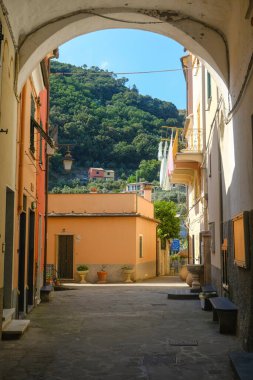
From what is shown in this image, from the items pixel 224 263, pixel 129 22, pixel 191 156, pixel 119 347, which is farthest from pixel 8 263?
pixel 191 156

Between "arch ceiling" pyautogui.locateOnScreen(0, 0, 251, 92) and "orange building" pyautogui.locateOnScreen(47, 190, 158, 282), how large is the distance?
53.8 feet

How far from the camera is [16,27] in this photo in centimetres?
888

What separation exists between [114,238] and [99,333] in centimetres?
1724

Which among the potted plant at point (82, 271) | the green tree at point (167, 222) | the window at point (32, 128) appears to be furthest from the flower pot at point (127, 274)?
the window at point (32, 128)

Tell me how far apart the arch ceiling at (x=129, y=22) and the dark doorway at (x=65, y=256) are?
16.7m

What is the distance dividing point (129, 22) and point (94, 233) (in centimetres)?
1666

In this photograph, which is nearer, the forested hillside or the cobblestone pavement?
the cobblestone pavement

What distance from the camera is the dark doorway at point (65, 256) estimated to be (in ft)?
83.6

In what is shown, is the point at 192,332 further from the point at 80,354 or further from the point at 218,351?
the point at 80,354

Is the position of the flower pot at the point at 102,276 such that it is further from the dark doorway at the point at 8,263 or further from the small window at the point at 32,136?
the dark doorway at the point at 8,263

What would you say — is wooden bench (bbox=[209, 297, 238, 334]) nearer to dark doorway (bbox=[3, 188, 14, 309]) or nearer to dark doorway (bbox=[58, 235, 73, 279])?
dark doorway (bbox=[3, 188, 14, 309])

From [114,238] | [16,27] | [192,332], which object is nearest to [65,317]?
[192,332]

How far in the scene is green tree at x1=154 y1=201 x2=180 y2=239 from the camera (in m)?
36.5

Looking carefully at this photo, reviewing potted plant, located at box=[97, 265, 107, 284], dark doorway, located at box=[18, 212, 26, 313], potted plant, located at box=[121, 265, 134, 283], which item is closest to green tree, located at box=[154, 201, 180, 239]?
potted plant, located at box=[121, 265, 134, 283]
